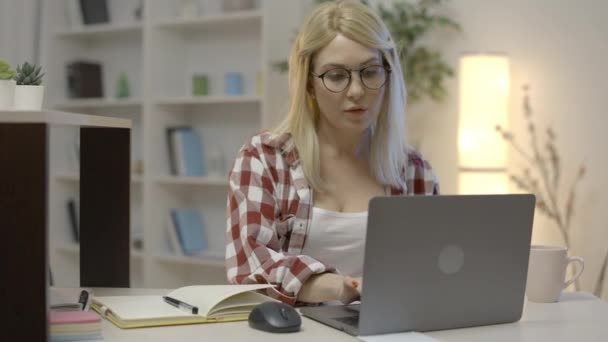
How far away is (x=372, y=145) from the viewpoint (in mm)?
2082

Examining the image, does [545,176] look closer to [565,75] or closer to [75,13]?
[565,75]

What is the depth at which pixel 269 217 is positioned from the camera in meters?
1.86

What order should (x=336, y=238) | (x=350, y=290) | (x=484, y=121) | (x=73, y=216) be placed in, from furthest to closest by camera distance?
(x=73, y=216) → (x=484, y=121) → (x=336, y=238) → (x=350, y=290)

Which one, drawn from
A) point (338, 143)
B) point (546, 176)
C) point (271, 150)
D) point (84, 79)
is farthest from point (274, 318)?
point (84, 79)

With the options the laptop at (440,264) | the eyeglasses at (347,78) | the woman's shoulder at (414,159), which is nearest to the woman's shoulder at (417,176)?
the woman's shoulder at (414,159)

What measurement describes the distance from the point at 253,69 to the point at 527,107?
57.9 inches

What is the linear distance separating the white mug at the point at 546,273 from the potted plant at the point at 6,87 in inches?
42.4

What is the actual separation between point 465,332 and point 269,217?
624 mm

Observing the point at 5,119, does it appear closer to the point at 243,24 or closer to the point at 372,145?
the point at 372,145

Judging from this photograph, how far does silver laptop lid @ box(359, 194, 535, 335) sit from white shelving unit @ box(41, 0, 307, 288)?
8.48 feet

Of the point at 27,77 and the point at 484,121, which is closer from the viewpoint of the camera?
the point at 27,77

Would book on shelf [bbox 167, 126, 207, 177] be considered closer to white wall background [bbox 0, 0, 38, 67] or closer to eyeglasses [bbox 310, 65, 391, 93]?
white wall background [bbox 0, 0, 38, 67]

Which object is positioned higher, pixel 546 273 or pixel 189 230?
pixel 546 273

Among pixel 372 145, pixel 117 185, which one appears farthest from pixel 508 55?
pixel 117 185
